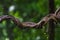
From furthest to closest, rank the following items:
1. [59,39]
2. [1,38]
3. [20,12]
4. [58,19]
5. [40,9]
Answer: [20,12] → [40,9] → [1,38] → [59,39] → [58,19]

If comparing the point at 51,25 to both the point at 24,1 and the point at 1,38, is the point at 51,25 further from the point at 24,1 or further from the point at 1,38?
the point at 24,1

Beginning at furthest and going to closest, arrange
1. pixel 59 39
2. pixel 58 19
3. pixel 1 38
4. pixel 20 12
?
pixel 20 12 < pixel 1 38 < pixel 59 39 < pixel 58 19

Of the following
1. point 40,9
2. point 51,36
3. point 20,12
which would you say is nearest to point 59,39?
point 51,36

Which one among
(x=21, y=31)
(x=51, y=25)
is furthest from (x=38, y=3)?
(x=51, y=25)

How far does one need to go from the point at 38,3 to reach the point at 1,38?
0.24 m

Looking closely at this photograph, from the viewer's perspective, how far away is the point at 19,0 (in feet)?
2.91

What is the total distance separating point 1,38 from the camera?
67 centimetres

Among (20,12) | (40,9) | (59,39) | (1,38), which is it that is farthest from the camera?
(20,12)

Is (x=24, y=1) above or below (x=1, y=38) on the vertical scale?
above

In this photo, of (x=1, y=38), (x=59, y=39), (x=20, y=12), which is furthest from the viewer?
(x=20, y=12)

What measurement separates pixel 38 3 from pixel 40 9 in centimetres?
3

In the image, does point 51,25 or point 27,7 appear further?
point 27,7

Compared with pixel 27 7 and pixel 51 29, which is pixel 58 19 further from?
pixel 27 7

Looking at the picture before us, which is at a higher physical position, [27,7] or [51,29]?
[27,7]
